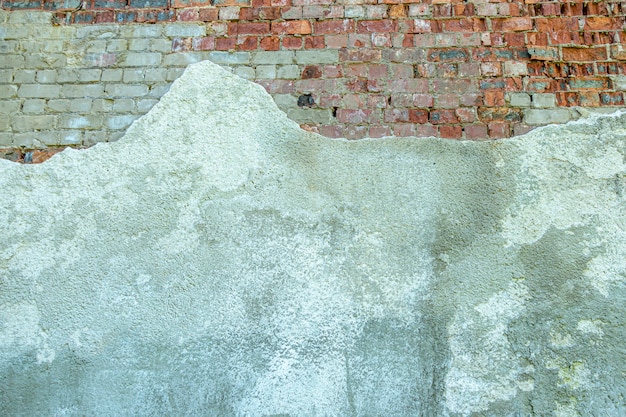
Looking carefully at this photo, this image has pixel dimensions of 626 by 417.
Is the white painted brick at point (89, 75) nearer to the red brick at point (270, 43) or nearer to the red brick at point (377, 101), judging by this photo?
the red brick at point (270, 43)

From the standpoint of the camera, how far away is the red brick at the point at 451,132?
2.63 metres

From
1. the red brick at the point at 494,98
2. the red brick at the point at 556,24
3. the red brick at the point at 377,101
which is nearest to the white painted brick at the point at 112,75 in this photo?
the red brick at the point at 377,101

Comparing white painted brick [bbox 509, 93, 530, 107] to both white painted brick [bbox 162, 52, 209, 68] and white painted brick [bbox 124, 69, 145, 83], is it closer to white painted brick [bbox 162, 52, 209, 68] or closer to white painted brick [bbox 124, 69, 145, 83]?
white painted brick [bbox 162, 52, 209, 68]

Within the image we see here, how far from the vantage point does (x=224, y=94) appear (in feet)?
8.83

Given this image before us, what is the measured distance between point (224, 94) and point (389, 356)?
133 centimetres

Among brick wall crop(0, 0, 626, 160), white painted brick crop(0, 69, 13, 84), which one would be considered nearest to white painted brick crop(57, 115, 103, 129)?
brick wall crop(0, 0, 626, 160)

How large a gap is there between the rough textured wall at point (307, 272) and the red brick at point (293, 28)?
382mm

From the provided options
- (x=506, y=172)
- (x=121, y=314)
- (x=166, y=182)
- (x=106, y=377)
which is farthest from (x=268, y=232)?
(x=506, y=172)

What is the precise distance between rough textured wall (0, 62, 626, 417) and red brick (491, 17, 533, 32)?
1.78 feet

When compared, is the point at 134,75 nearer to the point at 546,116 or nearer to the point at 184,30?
the point at 184,30

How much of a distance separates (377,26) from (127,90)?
120 centimetres

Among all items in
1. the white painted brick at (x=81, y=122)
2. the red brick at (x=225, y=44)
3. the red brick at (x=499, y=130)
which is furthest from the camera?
the red brick at (x=225, y=44)

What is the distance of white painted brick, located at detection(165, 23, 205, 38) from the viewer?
2857 millimetres

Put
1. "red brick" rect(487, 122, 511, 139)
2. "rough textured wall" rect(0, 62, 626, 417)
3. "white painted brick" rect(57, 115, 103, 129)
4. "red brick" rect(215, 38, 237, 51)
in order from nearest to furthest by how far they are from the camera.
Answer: "rough textured wall" rect(0, 62, 626, 417) < "red brick" rect(487, 122, 511, 139) < "white painted brick" rect(57, 115, 103, 129) < "red brick" rect(215, 38, 237, 51)
